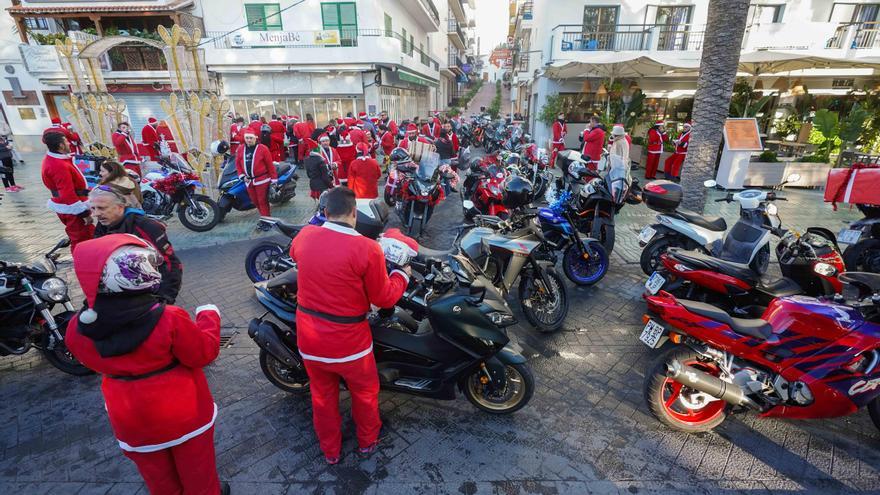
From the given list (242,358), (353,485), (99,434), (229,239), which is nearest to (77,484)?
(99,434)

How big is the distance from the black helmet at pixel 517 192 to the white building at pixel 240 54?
17.2m

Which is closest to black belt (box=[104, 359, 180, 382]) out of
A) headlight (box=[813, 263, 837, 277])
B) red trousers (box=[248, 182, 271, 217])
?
headlight (box=[813, 263, 837, 277])

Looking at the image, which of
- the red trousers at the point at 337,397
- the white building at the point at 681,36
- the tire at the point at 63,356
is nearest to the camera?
the red trousers at the point at 337,397

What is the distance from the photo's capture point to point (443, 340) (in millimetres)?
3066

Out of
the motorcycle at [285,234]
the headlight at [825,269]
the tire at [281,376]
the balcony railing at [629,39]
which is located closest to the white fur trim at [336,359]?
the tire at [281,376]

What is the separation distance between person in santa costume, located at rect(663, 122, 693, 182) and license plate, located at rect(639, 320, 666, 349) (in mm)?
10000

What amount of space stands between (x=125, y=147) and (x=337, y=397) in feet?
38.1

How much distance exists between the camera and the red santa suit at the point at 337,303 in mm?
2363

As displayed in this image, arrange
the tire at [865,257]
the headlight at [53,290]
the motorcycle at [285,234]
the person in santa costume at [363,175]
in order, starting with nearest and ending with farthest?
the headlight at [53,290] < the motorcycle at [285,234] < the tire at [865,257] < the person in santa costume at [363,175]

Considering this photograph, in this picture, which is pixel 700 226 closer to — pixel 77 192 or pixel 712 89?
pixel 712 89

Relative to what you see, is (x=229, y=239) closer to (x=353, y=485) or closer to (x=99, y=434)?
(x=99, y=434)

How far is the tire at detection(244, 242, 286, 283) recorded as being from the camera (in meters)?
5.41

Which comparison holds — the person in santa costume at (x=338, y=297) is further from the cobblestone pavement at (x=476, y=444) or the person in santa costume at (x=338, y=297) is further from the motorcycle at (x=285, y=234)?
the motorcycle at (x=285, y=234)

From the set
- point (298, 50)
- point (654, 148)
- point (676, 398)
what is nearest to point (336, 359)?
point (676, 398)
